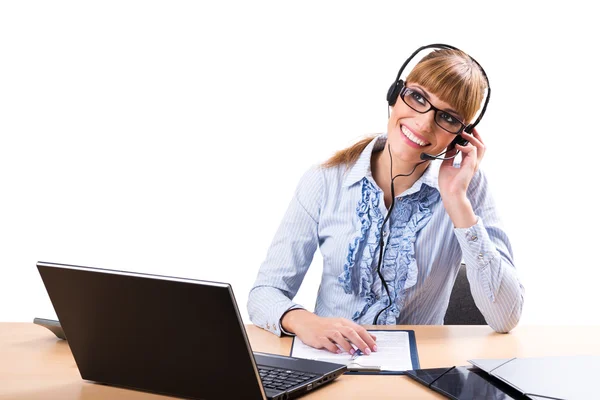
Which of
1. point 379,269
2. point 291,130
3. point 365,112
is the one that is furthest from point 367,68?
point 379,269

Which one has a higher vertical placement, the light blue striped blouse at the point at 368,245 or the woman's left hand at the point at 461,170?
the woman's left hand at the point at 461,170

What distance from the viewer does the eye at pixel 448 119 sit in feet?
6.13

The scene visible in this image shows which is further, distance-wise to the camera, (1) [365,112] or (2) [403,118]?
(1) [365,112]

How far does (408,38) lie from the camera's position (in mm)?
3303

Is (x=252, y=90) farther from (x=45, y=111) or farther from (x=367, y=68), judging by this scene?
(x=45, y=111)

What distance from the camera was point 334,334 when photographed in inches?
59.6

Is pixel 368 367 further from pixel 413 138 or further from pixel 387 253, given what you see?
pixel 413 138

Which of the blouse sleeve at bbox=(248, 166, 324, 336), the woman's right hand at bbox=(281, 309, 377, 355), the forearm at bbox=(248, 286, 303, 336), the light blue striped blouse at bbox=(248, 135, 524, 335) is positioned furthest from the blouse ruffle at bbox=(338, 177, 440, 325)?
the woman's right hand at bbox=(281, 309, 377, 355)

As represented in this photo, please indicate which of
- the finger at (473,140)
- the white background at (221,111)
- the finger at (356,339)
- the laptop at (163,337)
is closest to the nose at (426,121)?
the finger at (473,140)

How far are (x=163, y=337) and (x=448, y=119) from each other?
105 centimetres

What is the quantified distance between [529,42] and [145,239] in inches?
81.0

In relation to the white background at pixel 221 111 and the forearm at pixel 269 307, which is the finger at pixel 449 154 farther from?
the white background at pixel 221 111

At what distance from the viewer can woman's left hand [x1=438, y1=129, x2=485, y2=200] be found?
1.82 meters

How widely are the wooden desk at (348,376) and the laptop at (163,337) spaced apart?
0.04 m
